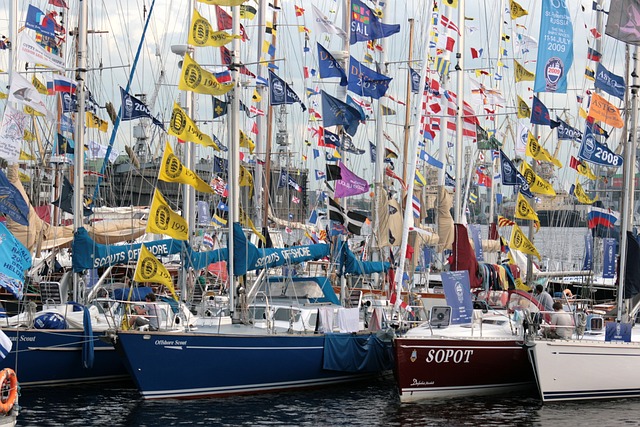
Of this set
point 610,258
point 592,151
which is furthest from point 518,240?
point 592,151

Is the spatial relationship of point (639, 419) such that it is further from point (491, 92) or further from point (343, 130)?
point (491, 92)

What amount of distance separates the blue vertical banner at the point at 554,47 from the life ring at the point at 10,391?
18.1m

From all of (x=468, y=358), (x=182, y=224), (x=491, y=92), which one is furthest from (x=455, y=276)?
(x=491, y=92)

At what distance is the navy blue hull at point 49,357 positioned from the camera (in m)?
29.8

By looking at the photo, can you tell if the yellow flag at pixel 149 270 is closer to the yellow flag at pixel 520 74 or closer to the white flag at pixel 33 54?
the white flag at pixel 33 54

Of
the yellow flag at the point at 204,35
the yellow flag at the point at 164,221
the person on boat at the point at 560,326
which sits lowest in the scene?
the person on boat at the point at 560,326

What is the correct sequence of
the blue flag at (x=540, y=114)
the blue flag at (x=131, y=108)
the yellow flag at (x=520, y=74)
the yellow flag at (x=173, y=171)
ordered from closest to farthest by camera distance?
the yellow flag at (x=173, y=171) < the blue flag at (x=131, y=108) < the blue flag at (x=540, y=114) < the yellow flag at (x=520, y=74)

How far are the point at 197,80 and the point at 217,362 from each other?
7.26 metres

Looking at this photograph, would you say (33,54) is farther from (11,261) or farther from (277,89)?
(277,89)

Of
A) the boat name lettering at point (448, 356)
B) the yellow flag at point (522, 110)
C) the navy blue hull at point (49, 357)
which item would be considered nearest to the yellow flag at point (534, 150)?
the yellow flag at point (522, 110)

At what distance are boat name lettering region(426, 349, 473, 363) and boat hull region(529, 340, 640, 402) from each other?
171cm

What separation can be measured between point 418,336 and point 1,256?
10549mm

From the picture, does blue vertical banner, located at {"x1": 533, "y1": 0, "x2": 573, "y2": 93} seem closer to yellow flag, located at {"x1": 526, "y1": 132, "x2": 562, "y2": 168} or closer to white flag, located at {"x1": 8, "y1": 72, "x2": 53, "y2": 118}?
yellow flag, located at {"x1": 526, "y1": 132, "x2": 562, "y2": 168}

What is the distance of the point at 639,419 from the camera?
2833cm
